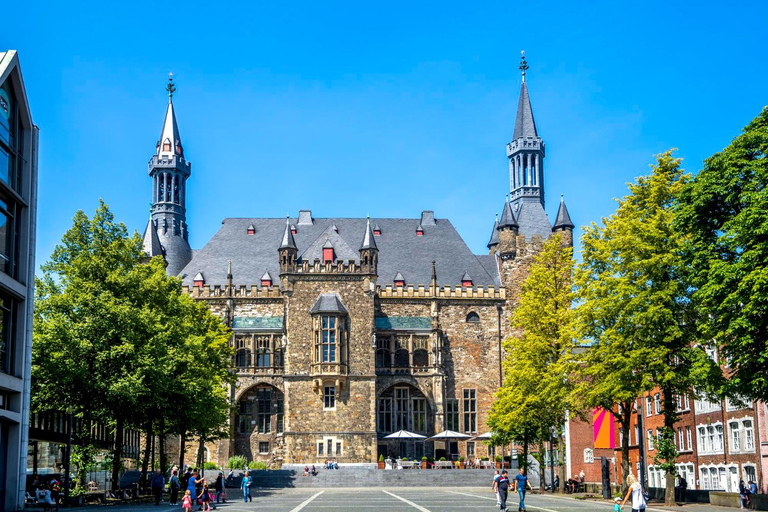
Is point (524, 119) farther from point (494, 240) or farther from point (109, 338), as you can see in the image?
point (109, 338)

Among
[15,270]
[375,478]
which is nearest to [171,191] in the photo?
[375,478]

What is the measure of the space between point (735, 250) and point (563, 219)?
171 feet

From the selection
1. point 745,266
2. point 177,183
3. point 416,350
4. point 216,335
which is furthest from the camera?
point 177,183

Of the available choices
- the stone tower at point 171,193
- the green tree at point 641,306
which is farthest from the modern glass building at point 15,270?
the stone tower at point 171,193

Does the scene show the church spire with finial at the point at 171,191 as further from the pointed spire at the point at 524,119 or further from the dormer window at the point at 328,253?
the pointed spire at the point at 524,119

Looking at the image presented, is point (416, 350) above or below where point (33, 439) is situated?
above

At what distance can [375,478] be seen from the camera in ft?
216

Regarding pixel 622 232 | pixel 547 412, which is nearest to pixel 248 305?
pixel 547 412

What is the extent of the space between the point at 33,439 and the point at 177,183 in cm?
5507

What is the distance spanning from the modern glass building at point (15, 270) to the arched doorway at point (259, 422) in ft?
146

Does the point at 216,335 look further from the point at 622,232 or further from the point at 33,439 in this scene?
the point at 622,232

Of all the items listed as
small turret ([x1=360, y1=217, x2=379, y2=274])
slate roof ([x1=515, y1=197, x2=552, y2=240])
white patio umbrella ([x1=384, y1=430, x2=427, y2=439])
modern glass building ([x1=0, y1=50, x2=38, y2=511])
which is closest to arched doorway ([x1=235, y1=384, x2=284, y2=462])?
white patio umbrella ([x1=384, y1=430, x2=427, y2=439])

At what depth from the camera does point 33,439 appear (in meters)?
39.8

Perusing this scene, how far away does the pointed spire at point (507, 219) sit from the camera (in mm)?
84375
